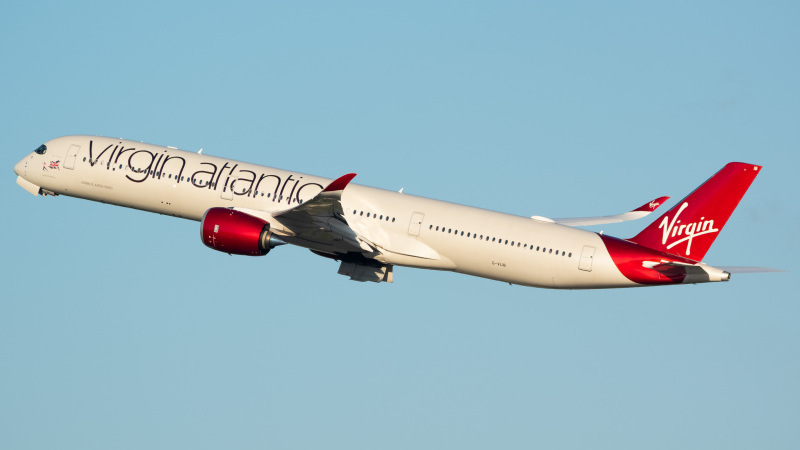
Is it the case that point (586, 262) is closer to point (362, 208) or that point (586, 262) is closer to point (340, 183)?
point (362, 208)

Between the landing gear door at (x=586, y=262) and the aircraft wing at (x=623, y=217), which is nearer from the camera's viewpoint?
the landing gear door at (x=586, y=262)

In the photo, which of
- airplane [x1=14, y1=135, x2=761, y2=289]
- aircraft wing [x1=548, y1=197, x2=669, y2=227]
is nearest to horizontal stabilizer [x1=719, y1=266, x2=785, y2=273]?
airplane [x1=14, y1=135, x2=761, y2=289]

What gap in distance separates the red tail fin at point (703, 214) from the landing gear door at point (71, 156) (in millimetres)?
29632

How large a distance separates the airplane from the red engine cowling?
0.19 feet

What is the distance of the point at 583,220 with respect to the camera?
208 feet

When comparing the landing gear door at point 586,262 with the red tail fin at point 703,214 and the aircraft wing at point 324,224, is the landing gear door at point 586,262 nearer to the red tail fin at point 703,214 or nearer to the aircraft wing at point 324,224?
the red tail fin at point 703,214

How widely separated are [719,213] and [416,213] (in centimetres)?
1412

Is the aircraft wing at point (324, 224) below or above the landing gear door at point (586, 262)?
below

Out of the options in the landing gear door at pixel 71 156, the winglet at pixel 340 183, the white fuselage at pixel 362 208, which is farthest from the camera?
the landing gear door at pixel 71 156

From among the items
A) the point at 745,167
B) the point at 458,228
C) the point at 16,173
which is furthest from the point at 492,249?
the point at 16,173

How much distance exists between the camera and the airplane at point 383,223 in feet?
178

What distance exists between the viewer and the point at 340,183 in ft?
171

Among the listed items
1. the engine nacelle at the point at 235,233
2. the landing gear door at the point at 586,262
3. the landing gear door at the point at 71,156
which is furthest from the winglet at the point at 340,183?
the landing gear door at the point at 71,156

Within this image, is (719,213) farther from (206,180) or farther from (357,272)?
(206,180)
